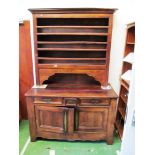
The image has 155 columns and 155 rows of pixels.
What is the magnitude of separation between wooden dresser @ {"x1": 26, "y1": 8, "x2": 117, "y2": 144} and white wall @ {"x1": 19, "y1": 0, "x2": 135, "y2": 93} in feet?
0.77

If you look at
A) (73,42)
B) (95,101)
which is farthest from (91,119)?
(73,42)

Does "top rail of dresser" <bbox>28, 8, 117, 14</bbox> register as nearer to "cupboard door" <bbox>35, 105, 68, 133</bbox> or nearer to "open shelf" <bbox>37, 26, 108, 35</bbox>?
"open shelf" <bbox>37, 26, 108, 35</bbox>

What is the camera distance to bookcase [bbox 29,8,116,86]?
6.31 feet

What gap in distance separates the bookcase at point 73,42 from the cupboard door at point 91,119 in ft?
1.41

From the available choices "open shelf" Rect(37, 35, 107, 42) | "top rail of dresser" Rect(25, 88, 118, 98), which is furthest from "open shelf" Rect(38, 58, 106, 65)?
"top rail of dresser" Rect(25, 88, 118, 98)

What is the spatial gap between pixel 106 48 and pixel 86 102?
771 mm

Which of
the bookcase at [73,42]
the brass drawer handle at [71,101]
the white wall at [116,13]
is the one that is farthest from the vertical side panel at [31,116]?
the white wall at [116,13]

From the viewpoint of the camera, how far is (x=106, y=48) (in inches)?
80.0

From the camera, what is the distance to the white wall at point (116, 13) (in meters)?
2.18

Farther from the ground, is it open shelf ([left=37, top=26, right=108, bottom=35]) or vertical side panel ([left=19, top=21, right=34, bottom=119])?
open shelf ([left=37, top=26, right=108, bottom=35])

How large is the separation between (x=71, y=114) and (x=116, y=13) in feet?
5.27

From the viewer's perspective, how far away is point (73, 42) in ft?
6.59
